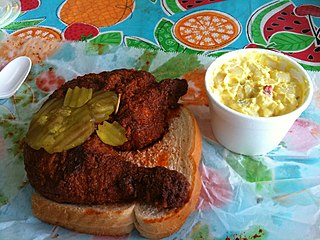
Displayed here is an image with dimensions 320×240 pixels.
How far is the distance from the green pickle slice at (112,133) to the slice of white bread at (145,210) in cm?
8

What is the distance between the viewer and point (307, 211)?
2154 mm

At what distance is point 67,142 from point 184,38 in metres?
1.37

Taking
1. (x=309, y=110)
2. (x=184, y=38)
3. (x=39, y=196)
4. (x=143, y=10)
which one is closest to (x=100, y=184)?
(x=39, y=196)

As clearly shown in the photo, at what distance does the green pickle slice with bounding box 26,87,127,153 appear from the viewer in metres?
2.09

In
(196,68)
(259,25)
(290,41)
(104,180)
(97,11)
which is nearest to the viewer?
(104,180)

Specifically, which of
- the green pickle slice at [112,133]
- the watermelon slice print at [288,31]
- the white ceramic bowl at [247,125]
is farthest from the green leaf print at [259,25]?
the green pickle slice at [112,133]

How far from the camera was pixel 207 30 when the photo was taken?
10.6ft

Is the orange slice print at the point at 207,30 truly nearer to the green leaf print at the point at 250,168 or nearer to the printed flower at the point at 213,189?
the green leaf print at the point at 250,168

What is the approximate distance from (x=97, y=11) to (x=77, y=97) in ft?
4.42

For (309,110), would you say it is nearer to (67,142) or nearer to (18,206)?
(67,142)

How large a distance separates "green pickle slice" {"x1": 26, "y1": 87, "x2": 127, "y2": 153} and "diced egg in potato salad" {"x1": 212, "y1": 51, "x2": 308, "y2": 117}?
516 mm

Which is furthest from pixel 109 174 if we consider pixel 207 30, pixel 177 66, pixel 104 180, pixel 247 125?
pixel 207 30

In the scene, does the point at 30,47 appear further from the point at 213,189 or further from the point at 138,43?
the point at 213,189

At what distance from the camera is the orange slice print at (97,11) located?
3.35 m
